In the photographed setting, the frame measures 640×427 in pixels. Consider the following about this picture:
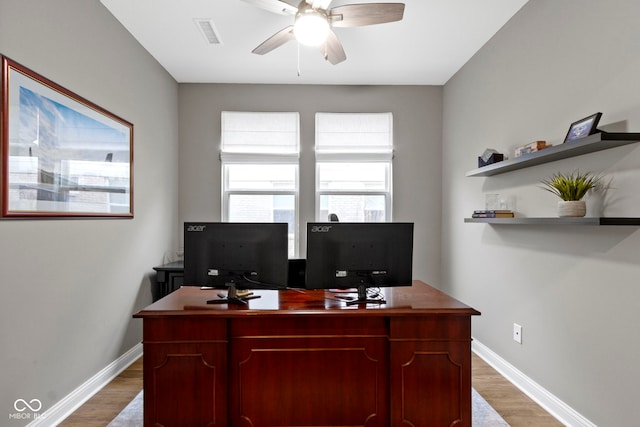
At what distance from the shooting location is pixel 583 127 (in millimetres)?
1938

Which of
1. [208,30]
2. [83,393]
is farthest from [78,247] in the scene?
[208,30]

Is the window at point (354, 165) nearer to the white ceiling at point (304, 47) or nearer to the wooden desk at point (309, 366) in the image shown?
the white ceiling at point (304, 47)

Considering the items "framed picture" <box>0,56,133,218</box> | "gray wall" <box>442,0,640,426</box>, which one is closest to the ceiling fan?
"gray wall" <box>442,0,640,426</box>

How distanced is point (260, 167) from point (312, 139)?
711 mm

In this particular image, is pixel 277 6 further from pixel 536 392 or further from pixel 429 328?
pixel 536 392

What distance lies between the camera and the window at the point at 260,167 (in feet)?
13.5

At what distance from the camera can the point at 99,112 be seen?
8.40 ft

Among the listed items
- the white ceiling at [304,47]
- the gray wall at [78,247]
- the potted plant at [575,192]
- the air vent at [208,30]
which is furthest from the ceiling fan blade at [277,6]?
the potted plant at [575,192]

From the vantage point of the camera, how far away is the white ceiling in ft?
8.72

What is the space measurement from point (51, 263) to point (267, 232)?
1.35m

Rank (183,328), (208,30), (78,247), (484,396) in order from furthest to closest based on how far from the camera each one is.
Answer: (208,30) < (484,396) < (78,247) < (183,328)

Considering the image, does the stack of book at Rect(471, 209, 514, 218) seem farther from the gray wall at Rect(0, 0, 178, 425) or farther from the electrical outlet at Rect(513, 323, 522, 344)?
the gray wall at Rect(0, 0, 178, 425)

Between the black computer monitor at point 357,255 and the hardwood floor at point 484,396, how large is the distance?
1.26 metres

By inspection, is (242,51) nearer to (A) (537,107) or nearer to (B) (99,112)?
(B) (99,112)
